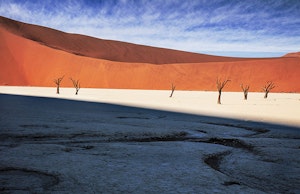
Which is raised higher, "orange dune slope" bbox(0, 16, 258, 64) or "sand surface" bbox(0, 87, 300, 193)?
"orange dune slope" bbox(0, 16, 258, 64)

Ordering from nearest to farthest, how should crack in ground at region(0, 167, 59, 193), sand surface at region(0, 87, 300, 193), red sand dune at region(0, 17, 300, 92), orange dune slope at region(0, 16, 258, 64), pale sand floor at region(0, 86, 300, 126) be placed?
crack in ground at region(0, 167, 59, 193), sand surface at region(0, 87, 300, 193), pale sand floor at region(0, 86, 300, 126), red sand dune at region(0, 17, 300, 92), orange dune slope at region(0, 16, 258, 64)

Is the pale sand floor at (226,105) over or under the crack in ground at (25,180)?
over

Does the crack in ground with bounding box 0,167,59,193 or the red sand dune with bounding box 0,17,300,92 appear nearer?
the crack in ground with bounding box 0,167,59,193

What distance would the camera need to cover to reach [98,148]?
4.20m

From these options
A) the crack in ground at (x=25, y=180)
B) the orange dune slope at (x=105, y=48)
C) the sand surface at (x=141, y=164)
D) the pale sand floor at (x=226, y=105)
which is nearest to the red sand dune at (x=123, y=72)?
the orange dune slope at (x=105, y=48)

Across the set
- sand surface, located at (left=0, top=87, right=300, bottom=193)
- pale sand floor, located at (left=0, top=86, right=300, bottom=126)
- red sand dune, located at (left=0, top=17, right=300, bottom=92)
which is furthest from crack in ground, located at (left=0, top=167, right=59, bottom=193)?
red sand dune, located at (left=0, top=17, right=300, bottom=92)

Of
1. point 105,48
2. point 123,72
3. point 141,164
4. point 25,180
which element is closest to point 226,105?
point 141,164

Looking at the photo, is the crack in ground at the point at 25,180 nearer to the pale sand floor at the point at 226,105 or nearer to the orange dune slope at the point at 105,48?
the pale sand floor at the point at 226,105

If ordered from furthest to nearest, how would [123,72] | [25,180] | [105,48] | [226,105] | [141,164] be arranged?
[105,48], [123,72], [226,105], [141,164], [25,180]

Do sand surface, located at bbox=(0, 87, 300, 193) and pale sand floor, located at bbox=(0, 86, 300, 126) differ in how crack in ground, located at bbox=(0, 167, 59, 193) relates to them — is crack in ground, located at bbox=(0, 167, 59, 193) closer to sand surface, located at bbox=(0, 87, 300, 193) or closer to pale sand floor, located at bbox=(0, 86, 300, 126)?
sand surface, located at bbox=(0, 87, 300, 193)

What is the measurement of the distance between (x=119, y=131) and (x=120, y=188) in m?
3.31

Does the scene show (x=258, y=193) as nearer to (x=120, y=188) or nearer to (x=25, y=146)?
(x=120, y=188)

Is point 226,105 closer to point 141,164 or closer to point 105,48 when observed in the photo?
point 141,164

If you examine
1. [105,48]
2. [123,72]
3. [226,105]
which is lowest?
[226,105]
